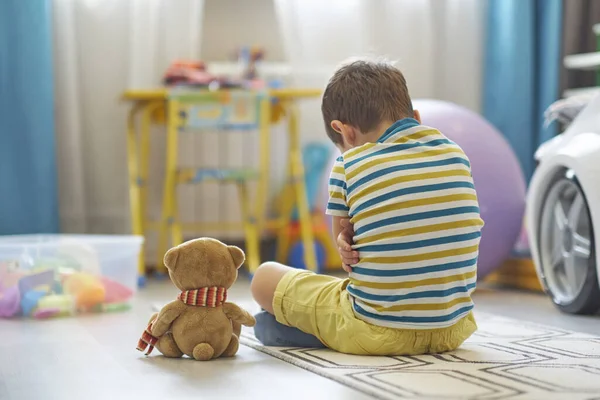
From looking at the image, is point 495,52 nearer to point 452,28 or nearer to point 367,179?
point 452,28

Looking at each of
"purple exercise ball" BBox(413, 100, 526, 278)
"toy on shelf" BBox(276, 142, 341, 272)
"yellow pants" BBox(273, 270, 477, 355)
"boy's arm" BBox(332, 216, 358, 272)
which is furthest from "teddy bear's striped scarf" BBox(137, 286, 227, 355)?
"toy on shelf" BBox(276, 142, 341, 272)

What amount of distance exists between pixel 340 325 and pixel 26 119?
6.09ft

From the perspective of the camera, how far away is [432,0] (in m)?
3.60

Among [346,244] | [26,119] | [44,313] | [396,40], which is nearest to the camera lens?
[346,244]

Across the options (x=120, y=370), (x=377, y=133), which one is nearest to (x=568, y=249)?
(x=377, y=133)

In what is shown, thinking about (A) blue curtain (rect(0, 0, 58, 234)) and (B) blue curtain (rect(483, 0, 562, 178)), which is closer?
(A) blue curtain (rect(0, 0, 58, 234))

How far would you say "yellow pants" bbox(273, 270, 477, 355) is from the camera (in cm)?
150

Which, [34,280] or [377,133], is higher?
[377,133]

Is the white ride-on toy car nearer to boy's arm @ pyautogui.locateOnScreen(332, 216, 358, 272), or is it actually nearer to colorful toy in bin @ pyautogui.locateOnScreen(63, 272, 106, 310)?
boy's arm @ pyautogui.locateOnScreen(332, 216, 358, 272)

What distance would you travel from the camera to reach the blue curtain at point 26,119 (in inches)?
117

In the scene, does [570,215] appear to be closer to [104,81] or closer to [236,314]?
[236,314]

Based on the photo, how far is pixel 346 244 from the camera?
150cm

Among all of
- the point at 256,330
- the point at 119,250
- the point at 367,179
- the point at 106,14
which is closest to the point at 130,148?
the point at 106,14

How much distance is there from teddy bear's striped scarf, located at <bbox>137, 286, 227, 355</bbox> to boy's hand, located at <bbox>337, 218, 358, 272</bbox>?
24cm
